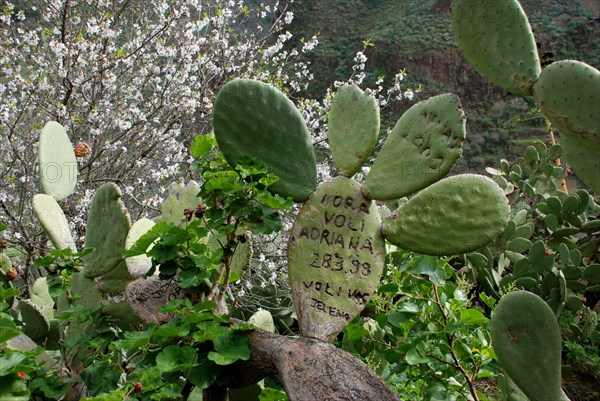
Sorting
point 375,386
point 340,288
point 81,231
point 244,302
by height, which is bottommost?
point 244,302

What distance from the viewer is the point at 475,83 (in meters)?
13.1

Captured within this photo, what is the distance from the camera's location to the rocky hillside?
12.2 m

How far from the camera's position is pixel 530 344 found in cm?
118

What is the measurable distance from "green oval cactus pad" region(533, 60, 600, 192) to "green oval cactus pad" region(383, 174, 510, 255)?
171 millimetres

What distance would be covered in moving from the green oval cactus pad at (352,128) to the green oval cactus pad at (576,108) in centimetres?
38

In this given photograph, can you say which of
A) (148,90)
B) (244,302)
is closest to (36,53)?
(148,90)

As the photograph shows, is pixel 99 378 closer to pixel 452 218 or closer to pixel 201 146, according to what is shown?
pixel 201 146

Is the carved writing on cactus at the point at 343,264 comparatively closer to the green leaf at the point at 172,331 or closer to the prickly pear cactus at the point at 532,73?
the green leaf at the point at 172,331

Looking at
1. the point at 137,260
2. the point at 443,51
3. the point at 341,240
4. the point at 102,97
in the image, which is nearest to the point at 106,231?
the point at 137,260

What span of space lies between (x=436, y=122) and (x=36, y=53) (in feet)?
12.9

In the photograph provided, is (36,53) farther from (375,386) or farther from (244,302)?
(375,386)

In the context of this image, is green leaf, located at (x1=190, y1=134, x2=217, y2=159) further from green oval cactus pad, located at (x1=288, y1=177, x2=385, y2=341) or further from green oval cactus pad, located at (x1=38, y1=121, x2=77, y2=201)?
green oval cactus pad, located at (x1=38, y1=121, x2=77, y2=201)

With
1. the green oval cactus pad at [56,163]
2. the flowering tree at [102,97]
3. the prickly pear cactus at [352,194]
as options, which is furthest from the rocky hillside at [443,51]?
the prickly pear cactus at [352,194]

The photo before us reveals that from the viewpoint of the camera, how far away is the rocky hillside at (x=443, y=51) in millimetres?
12156
